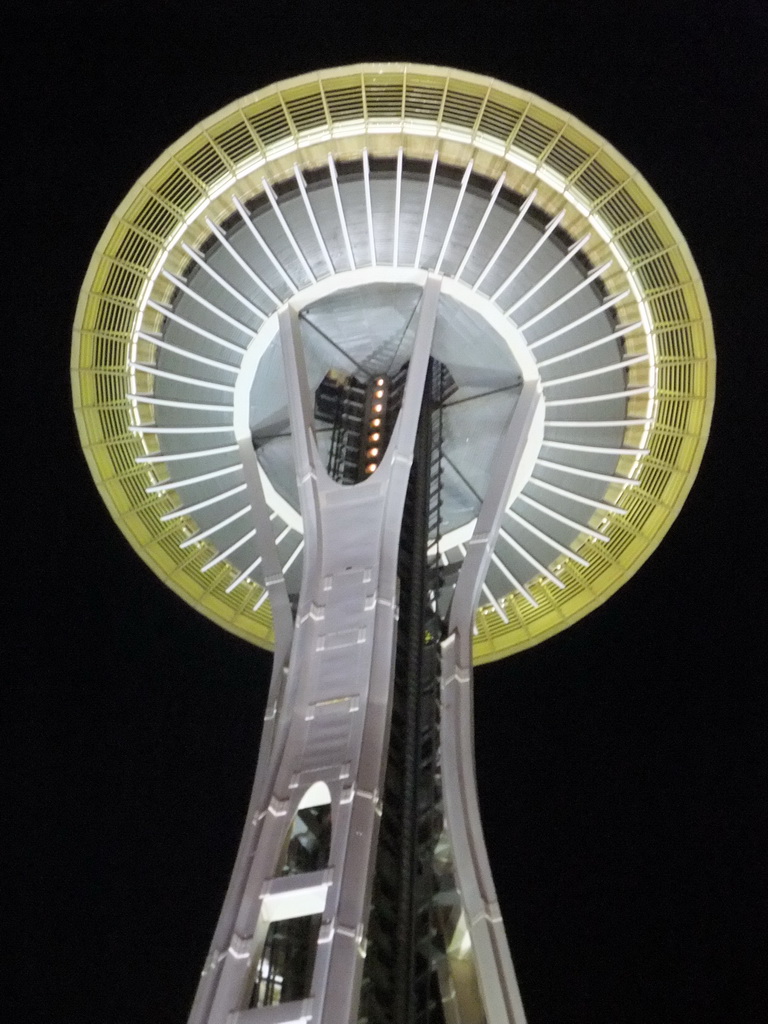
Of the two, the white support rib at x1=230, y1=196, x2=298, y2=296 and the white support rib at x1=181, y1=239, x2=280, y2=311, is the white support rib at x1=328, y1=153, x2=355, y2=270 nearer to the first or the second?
the white support rib at x1=230, y1=196, x2=298, y2=296

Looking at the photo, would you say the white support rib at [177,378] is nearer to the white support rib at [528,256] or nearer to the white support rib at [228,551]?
the white support rib at [228,551]

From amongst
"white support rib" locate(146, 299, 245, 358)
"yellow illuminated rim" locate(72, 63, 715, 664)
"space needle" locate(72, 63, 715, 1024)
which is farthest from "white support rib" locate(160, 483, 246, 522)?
"white support rib" locate(146, 299, 245, 358)

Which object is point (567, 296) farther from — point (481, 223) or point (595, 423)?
point (595, 423)

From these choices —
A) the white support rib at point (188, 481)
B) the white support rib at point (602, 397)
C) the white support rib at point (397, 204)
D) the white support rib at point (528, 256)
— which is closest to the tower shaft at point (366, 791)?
the white support rib at point (397, 204)

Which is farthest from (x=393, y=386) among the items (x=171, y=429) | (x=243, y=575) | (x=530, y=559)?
(x=243, y=575)

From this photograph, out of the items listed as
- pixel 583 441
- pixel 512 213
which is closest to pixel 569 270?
pixel 512 213
